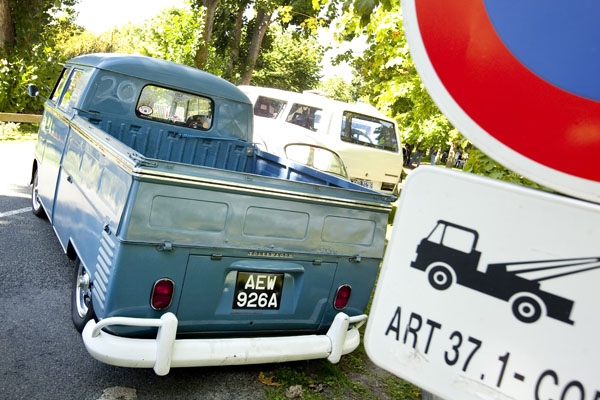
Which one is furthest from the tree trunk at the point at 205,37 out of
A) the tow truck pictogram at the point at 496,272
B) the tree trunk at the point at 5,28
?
the tow truck pictogram at the point at 496,272

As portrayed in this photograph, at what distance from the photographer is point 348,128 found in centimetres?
1189

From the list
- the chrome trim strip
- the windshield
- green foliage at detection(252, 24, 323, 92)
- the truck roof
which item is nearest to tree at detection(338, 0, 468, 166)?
the chrome trim strip

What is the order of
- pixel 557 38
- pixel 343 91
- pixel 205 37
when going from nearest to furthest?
pixel 557 38 < pixel 205 37 < pixel 343 91

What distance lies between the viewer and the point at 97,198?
12.5 feet

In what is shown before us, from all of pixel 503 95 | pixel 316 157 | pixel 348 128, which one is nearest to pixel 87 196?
pixel 503 95

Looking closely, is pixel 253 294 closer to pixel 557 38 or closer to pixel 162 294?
pixel 162 294

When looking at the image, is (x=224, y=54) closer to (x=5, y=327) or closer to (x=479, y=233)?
(x=5, y=327)

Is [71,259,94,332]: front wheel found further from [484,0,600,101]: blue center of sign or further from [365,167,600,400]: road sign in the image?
[484,0,600,101]: blue center of sign

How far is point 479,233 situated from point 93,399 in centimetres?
305

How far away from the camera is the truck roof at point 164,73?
18.2 feet

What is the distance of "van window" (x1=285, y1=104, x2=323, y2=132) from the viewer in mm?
11914

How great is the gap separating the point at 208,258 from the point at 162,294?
0.36 metres

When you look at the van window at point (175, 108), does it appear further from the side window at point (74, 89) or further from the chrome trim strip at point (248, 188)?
the chrome trim strip at point (248, 188)

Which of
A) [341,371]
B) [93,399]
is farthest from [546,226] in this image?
[341,371]
